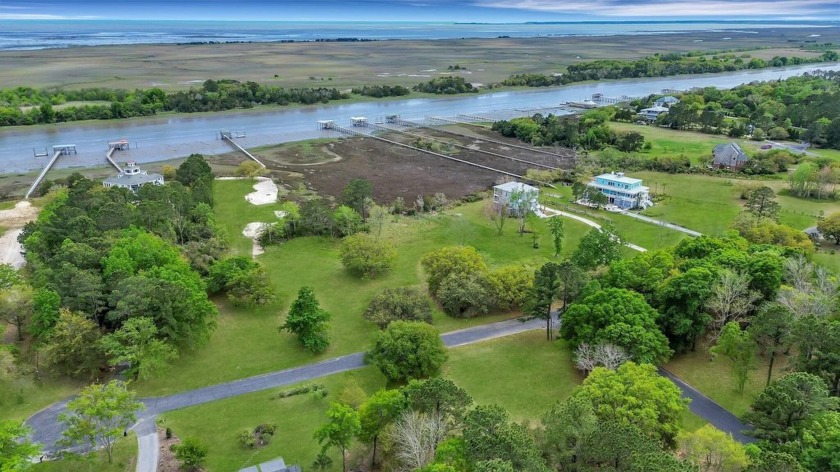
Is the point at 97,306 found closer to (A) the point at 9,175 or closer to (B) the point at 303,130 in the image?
(A) the point at 9,175

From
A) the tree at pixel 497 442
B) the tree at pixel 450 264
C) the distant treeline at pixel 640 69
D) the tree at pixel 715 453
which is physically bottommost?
the tree at pixel 450 264

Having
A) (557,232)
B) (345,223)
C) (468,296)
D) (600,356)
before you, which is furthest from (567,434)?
(345,223)

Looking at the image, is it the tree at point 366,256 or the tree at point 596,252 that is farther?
the tree at point 366,256

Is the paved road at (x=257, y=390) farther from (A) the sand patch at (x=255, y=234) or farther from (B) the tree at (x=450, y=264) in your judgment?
(A) the sand patch at (x=255, y=234)

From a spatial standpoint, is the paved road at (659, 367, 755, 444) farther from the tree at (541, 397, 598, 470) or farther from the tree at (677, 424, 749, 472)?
the tree at (541, 397, 598, 470)

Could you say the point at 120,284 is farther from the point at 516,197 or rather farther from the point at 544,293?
the point at 516,197

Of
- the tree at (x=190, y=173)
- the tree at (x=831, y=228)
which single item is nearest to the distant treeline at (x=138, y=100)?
the tree at (x=190, y=173)

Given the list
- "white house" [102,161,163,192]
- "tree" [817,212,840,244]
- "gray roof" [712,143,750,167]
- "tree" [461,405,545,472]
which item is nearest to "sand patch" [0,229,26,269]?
"white house" [102,161,163,192]
